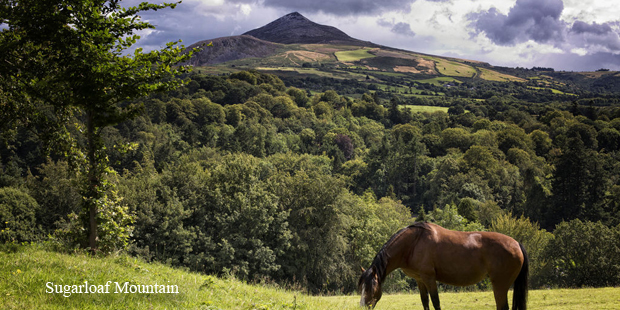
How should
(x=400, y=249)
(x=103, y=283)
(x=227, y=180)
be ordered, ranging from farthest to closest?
1. (x=227, y=180)
2. (x=400, y=249)
3. (x=103, y=283)

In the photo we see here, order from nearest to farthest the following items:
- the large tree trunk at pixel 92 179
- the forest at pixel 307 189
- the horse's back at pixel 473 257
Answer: the horse's back at pixel 473 257, the large tree trunk at pixel 92 179, the forest at pixel 307 189

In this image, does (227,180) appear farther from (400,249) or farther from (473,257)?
(473,257)

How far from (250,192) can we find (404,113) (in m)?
123

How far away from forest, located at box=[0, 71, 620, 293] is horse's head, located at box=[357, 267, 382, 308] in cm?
335

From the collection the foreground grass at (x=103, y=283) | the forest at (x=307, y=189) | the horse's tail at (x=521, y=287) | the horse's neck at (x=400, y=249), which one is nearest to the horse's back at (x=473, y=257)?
the horse's tail at (x=521, y=287)

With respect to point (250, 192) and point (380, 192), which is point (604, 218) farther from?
point (250, 192)

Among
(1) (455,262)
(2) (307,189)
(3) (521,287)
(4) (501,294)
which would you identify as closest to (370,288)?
(1) (455,262)

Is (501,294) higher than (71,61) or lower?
lower

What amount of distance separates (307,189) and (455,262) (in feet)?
93.7

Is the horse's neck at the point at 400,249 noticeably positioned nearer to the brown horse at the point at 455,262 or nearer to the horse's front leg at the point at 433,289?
the brown horse at the point at 455,262

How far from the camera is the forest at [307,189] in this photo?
29922mm

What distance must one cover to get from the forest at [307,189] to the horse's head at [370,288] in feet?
11.0

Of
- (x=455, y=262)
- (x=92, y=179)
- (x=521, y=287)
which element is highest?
(x=92, y=179)

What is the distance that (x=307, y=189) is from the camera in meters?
36.9
